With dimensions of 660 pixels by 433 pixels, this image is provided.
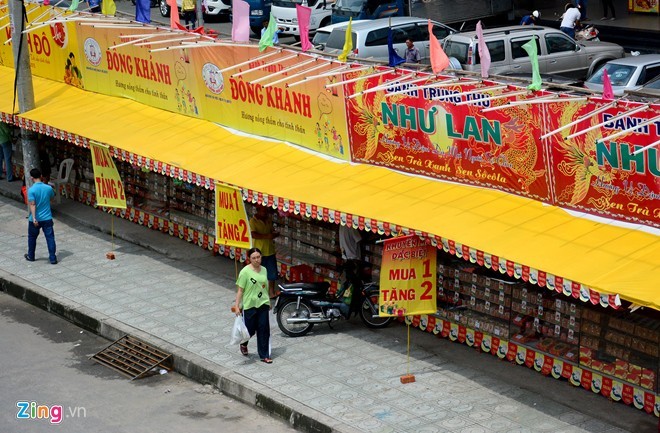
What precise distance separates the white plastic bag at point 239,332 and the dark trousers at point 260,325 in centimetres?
9

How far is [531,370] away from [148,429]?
184 inches

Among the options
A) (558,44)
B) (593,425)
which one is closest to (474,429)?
(593,425)

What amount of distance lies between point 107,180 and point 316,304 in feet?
17.2

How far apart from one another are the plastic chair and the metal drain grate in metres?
7.47

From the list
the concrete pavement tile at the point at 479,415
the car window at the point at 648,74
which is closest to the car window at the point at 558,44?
the car window at the point at 648,74

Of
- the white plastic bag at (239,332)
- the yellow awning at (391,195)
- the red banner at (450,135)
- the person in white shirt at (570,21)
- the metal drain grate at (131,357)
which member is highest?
the red banner at (450,135)

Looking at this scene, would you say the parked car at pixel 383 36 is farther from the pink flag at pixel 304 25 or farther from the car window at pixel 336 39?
the pink flag at pixel 304 25

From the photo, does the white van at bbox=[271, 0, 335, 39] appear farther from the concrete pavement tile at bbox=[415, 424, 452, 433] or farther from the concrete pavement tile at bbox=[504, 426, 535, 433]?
the concrete pavement tile at bbox=[504, 426, 535, 433]

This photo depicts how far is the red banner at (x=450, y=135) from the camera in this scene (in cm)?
1391

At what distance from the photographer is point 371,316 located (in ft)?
53.1

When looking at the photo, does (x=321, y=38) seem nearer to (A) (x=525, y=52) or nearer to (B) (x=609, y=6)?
(A) (x=525, y=52)

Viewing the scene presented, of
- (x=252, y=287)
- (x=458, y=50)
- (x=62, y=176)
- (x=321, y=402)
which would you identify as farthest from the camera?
(x=458, y=50)

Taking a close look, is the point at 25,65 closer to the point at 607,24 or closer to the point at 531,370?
the point at 531,370

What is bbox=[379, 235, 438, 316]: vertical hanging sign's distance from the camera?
47.0 ft
